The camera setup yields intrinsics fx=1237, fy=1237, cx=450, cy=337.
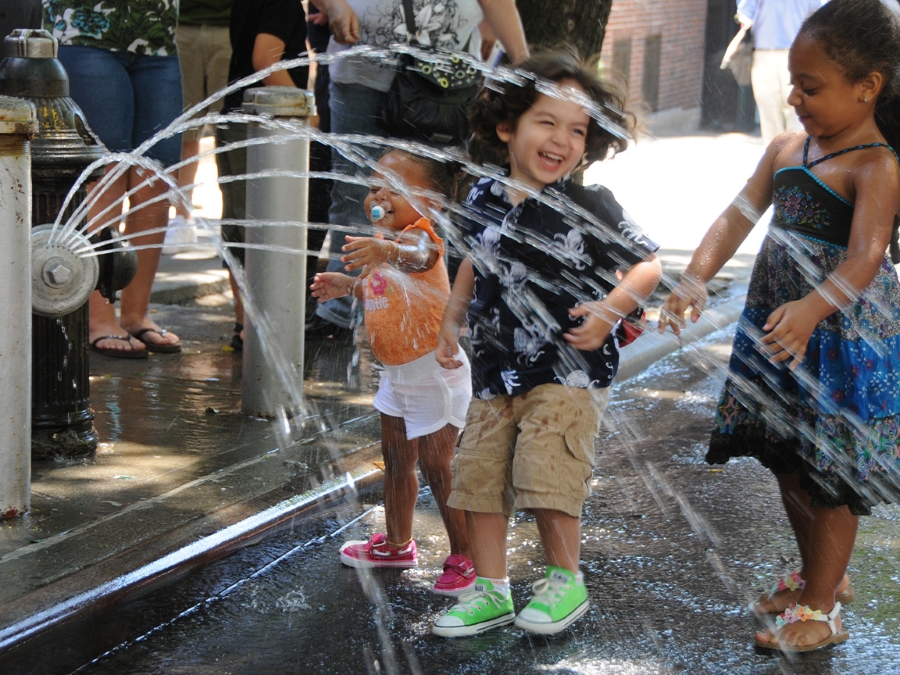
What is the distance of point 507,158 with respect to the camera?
11.6 ft

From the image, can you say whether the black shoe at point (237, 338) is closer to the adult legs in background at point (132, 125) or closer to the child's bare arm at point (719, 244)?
the adult legs in background at point (132, 125)

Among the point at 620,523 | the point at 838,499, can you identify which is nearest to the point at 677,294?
the point at 838,499

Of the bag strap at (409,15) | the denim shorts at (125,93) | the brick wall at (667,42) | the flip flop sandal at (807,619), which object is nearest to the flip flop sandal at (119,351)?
the denim shorts at (125,93)

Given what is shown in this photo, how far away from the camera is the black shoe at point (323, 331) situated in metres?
6.28

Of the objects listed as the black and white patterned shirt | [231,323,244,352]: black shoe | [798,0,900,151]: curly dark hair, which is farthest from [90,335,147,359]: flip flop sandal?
[798,0,900,151]: curly dark hair

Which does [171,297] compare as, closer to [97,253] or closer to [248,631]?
[97,253]

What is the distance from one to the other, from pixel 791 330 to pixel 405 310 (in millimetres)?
1098

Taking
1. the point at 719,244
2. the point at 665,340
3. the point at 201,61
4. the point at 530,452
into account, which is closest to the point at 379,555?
the point at 530,452

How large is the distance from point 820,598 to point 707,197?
10.4 m

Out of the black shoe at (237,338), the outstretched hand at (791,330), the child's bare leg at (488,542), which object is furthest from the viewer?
the black shoe at (237,338)

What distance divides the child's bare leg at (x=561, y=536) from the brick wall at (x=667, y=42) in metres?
16.6

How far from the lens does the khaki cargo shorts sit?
3.16 meters

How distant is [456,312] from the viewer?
11.1 feet

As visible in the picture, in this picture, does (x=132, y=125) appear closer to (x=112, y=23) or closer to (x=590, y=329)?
(x=112, y=23)
